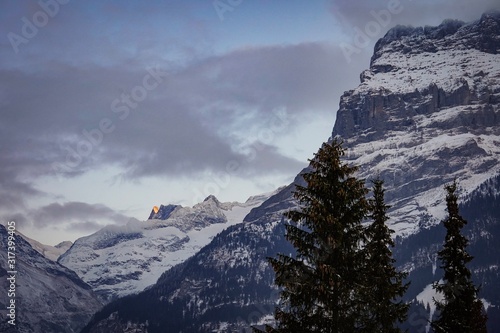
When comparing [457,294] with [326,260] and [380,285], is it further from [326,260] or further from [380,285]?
[326,260]

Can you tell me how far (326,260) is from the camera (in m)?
30.4

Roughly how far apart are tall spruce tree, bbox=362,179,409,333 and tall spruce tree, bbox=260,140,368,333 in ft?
1.64

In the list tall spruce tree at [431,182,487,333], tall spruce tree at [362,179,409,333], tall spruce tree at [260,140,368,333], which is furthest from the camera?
tall spruce tree at [431,182,487,333]

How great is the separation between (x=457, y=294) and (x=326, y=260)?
12211 millimetres

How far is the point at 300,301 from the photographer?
30.3 meters

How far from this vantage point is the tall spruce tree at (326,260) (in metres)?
29.7

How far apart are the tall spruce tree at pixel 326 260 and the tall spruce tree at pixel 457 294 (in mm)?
10077

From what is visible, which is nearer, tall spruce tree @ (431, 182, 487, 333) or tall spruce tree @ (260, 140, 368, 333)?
tall spruce tree @ (260, 140, 368, 333)

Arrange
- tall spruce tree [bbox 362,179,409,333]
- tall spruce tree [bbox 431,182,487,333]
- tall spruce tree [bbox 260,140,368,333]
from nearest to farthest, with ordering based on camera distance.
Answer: tall spruce tree [bbox 260,140,368,333], tall spruce tree [bbox 362,179,409,333], tall spruce tree [bbox 431,182,487,333]

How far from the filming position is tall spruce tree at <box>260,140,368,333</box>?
29.7 m

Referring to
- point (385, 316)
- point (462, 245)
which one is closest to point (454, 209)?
point (462, 245)

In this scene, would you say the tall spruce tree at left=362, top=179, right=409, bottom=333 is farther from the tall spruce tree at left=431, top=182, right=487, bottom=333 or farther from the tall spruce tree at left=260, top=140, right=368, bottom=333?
the tall spruce tree at left=431, top=182, right=487, bottom=333

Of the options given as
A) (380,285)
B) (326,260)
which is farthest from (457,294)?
(326,260)

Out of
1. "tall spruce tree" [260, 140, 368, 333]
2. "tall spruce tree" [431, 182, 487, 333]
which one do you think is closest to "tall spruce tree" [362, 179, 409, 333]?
"tall spruce tree" [260, 140, 368, 333]
